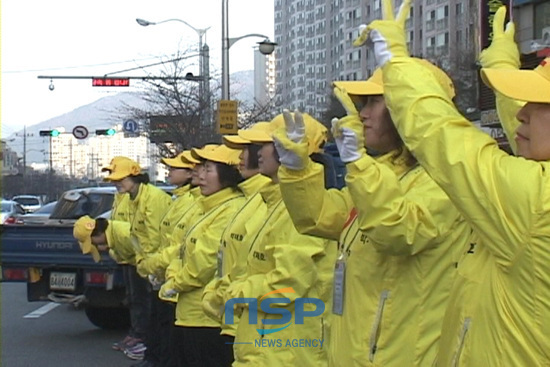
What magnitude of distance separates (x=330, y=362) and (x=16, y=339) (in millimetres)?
8675

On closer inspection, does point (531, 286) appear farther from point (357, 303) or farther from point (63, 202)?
point (63, 202)

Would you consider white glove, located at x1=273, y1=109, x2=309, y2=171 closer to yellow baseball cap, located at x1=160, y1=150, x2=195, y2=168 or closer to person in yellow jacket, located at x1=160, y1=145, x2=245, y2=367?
person in yellow jacket, located at x1=160, y1=145, x2=245, y2=367

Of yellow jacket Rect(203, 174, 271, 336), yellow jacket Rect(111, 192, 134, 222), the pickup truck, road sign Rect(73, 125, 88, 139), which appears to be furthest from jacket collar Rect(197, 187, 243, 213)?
road sign Rect(73, 125, 88, 139)

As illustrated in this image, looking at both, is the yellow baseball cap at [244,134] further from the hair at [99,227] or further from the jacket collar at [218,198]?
the hair at [99,227]

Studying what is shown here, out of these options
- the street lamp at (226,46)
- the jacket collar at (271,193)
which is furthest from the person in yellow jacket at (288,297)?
the street lamp at (226,46)

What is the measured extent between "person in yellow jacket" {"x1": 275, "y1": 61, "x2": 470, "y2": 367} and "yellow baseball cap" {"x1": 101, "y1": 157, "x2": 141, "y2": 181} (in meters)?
6.19

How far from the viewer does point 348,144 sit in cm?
334

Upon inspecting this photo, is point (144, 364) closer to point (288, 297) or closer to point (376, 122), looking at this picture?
point (288, 297)

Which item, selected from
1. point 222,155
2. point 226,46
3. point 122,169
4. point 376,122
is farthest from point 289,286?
point 226,46

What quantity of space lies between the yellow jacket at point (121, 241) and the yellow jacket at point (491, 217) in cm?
759

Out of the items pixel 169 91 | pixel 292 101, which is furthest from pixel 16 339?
pixel 292 101

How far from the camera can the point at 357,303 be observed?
12.0 ft

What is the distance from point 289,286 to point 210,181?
247 cm

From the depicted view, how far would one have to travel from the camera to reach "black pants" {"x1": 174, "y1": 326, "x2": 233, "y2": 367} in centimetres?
635
